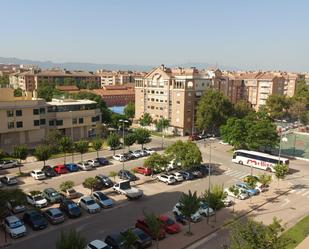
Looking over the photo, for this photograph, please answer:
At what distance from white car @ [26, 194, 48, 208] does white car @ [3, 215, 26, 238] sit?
4.70 metres

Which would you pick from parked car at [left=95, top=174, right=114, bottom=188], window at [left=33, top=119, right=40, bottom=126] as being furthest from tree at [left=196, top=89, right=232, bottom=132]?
parked car at [left=95, top=174, right=114, bottom=188]

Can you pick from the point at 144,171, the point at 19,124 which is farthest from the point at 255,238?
the point at 19,124

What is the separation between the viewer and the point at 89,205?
32219 millimetres

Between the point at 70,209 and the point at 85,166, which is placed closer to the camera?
the point at 70,209

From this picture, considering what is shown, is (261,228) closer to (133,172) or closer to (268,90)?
(133,172)

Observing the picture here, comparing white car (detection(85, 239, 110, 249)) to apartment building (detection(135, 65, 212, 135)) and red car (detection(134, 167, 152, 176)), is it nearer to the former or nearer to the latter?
red car (detection(134, 167, 152, 176))

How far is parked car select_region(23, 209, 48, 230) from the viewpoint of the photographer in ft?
91.8

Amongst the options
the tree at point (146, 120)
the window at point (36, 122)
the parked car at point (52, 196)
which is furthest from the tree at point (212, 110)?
the parked car at point (52, 196)

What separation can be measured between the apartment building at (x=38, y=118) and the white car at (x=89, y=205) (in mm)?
29370

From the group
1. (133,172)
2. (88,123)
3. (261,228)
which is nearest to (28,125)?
(88,123)

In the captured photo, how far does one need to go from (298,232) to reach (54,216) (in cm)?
2247

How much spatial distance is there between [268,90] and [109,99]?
59.0m

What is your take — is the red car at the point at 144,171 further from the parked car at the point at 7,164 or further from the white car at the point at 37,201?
the parked car at the point at 7,164

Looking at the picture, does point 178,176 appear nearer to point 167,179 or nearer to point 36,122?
point 167,179
